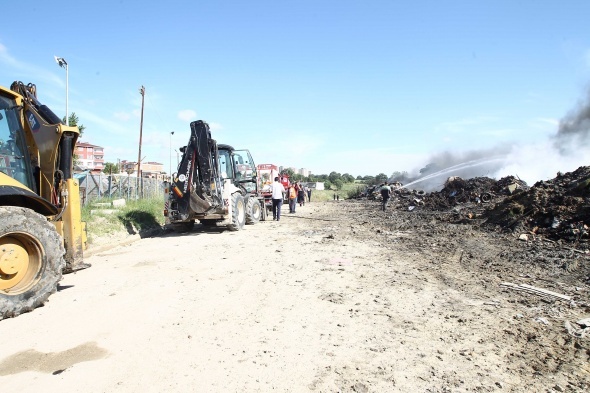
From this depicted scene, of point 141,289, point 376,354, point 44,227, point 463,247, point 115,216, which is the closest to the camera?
point 376,354

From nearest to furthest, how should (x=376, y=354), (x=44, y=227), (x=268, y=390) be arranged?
(x=268, y=390) < (x=376, y=354) < (x=44, y=227)

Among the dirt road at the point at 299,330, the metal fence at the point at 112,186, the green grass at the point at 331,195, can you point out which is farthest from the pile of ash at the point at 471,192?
the green grass at the point at 331,195

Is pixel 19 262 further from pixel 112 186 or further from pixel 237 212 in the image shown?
pixel 112 186

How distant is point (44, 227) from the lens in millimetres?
5242

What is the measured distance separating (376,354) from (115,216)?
10.8 m

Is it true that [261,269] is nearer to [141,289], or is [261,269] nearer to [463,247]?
[141,289]

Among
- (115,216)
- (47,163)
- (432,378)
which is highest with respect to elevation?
(47,163)

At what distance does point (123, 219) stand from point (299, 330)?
32.5ft

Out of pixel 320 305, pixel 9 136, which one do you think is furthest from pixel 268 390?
pixel 9 136

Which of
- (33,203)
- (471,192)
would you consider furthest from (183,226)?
(471,192)

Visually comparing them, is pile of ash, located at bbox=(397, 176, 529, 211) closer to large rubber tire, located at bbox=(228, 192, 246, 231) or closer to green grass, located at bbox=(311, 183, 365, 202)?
large rubber tire, located at bbox=(228, 192, 246, 231)

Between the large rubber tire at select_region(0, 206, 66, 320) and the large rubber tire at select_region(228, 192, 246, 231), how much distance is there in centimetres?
757

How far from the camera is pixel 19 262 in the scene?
5.02m

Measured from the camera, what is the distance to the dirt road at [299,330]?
338 centimetres
